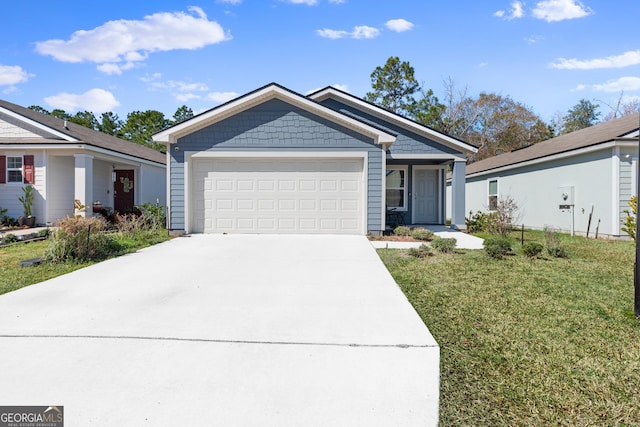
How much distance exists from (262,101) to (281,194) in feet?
9.54

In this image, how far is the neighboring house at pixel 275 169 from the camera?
10789mm

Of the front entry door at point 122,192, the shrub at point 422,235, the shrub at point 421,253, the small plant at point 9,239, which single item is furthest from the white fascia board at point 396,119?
the small plant at point 9,239

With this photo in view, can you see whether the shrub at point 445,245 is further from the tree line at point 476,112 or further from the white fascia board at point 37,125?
the tree line at point 476,112

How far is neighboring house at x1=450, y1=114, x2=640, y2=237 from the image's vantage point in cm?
1111

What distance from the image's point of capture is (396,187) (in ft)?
49.8

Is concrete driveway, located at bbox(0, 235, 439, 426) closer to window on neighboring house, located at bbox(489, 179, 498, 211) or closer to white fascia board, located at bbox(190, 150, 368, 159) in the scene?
white fascia board, located at bbox(190, 150, 368, 159)

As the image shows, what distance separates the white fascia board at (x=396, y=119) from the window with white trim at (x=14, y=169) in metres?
11.4

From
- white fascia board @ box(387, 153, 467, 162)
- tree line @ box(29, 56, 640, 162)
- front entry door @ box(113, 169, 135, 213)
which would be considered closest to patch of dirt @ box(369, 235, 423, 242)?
white fascia board @ box(387, 153, 467, 162)

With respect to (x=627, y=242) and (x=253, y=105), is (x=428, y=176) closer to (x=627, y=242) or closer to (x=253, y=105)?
(x=627, y=242)

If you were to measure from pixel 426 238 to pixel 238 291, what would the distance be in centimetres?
691

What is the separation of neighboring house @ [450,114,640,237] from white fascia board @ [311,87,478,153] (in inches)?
144

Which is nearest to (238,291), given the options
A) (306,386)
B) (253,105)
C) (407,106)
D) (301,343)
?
(301,343)

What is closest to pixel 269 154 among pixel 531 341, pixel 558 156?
pixel 531 341

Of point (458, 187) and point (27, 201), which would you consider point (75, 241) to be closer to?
point (27, 201)
